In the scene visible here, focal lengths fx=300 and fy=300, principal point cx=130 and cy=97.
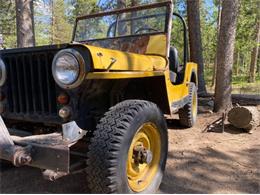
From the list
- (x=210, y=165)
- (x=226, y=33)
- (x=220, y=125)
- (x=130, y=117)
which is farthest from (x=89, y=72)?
(x=226, y=33)

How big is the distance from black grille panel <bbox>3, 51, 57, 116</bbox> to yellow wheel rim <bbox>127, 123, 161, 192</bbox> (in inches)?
33.5

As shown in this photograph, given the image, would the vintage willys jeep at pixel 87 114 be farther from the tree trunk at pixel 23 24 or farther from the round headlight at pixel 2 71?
the tree trunk at pixel 23 24

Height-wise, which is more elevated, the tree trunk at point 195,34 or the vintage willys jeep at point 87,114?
the tree trunk at point 195,34

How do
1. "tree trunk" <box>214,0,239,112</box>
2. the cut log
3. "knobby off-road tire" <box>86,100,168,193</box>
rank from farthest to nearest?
"tree trunk" <box>214,0,239,112</box> < the cut log < "knobby off-road tire" <box>86,100,168,193</box>

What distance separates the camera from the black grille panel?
2.85m

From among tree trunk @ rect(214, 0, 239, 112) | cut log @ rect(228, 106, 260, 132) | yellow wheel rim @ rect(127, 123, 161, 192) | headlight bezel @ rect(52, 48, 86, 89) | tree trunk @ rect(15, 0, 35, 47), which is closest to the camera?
headlight bezel @ rect(52, 48, 86, 89)

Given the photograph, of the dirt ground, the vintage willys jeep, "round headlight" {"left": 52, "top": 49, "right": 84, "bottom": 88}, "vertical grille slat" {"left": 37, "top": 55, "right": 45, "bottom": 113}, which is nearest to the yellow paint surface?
the vintage willys jeep

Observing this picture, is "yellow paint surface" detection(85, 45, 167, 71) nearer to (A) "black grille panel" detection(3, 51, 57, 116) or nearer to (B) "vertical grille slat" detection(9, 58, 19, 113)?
(A) "black grille panel" detection(3, 51, 57, 116)

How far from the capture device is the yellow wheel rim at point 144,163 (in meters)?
2.80

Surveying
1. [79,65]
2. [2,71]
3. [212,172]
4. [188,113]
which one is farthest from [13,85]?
[188,113]

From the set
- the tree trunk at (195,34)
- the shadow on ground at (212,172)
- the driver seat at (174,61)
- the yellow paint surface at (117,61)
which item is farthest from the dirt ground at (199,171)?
the tree trunk at (195,34)

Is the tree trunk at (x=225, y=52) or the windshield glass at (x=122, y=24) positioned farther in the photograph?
→ the tree trunk at (x=225, y=52)

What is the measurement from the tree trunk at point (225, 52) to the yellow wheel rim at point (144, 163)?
3890 mm

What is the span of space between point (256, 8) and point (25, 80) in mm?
22352
